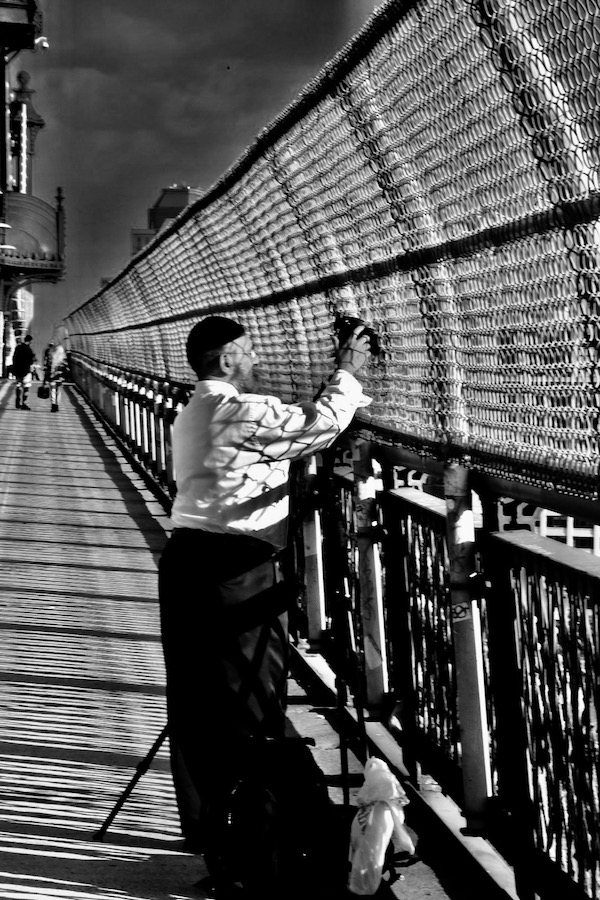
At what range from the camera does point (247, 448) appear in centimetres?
378

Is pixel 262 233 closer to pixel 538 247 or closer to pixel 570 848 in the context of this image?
pixel 538 247

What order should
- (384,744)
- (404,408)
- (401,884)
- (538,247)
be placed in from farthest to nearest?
(384,744) < (404,408) < (401,884) < (538,247)

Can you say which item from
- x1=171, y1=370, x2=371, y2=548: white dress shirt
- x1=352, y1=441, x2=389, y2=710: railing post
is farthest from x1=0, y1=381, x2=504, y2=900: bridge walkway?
x1=171, y1=370, x2=371, y2=548: white dress shirt

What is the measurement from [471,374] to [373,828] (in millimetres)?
1230

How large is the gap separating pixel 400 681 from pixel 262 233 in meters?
2.44

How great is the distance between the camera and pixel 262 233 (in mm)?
6199

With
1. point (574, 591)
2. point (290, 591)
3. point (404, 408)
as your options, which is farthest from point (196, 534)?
point (574, 591)

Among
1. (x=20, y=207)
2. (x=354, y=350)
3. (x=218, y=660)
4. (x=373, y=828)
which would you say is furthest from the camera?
(x=20, y=207)

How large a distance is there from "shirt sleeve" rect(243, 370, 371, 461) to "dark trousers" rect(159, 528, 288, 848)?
0.94ft

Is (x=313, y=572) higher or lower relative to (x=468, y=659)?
lower

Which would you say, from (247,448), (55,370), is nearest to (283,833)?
(247,448)

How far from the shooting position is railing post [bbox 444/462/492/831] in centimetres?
368

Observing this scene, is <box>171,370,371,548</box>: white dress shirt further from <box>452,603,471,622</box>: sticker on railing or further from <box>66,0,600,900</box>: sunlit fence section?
<box>452,603,471,622</box>: sticker on railing

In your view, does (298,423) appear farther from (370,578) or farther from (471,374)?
(370,578)
